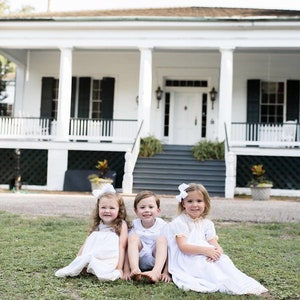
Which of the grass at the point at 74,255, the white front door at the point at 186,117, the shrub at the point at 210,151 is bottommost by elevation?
the grass at the point at 74,255

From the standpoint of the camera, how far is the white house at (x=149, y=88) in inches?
579

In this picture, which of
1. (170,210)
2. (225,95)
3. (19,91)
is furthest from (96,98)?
(170,210)

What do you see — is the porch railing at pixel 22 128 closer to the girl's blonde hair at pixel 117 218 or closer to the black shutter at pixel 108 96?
the black shutter at pixel 108 96

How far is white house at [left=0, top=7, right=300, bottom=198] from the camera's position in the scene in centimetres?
1470

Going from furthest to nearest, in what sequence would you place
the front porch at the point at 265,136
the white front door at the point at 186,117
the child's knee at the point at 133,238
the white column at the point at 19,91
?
the white column at the point at 19,91 → the white front door at the point at 186,117 → the front porch at the point at 265,136 → the child's knee at the point at 133,238

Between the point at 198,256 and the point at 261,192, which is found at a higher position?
the point at 261,192

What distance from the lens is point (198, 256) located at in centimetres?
391

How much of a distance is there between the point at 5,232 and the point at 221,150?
9083mm

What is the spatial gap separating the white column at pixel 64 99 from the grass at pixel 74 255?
7.40 metres

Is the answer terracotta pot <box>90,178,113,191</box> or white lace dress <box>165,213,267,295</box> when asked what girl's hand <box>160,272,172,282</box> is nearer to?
white lace dress <box>165,213,267,295</box>

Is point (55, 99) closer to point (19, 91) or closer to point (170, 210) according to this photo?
point (19, 91)

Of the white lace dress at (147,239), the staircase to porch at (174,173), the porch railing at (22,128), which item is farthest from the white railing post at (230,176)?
the white lace dress at (147,239)

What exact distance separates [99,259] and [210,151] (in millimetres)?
10579

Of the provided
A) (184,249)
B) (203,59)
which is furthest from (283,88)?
(184,249)
